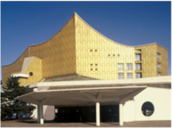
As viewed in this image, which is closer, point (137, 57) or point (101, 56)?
point (101, 56)

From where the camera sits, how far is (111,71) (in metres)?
44.8

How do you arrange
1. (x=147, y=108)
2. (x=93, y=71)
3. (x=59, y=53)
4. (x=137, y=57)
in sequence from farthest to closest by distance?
(x=59, y=53), (x=137, y=57), (x=93, y=71), (x=147, y=108)

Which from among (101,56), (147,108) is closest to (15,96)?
(101,56)

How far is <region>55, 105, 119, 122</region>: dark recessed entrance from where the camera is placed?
27641 mm

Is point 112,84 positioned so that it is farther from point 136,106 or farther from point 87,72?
point 87,72

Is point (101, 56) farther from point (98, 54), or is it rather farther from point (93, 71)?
point (93, 71)

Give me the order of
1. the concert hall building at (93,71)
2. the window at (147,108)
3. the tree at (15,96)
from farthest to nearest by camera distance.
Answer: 1. the tree at (15,96)
2. the window at (147,108)
3. the concert hall building at (93,71)

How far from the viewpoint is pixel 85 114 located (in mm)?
28703

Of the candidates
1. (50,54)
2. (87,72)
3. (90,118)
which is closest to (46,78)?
Result: (50,54)

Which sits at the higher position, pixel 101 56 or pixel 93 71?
pixel 101 56

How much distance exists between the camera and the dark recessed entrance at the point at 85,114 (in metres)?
27.6

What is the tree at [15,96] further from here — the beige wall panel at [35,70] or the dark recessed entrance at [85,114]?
the beige wall panel at [35,70]

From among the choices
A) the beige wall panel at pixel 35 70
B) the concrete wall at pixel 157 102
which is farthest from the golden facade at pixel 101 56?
the concrete wall at pixel 157 102

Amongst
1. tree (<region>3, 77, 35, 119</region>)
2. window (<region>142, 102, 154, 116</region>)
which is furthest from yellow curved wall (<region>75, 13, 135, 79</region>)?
tree (<region>3, 77, 35, 119</region>)
